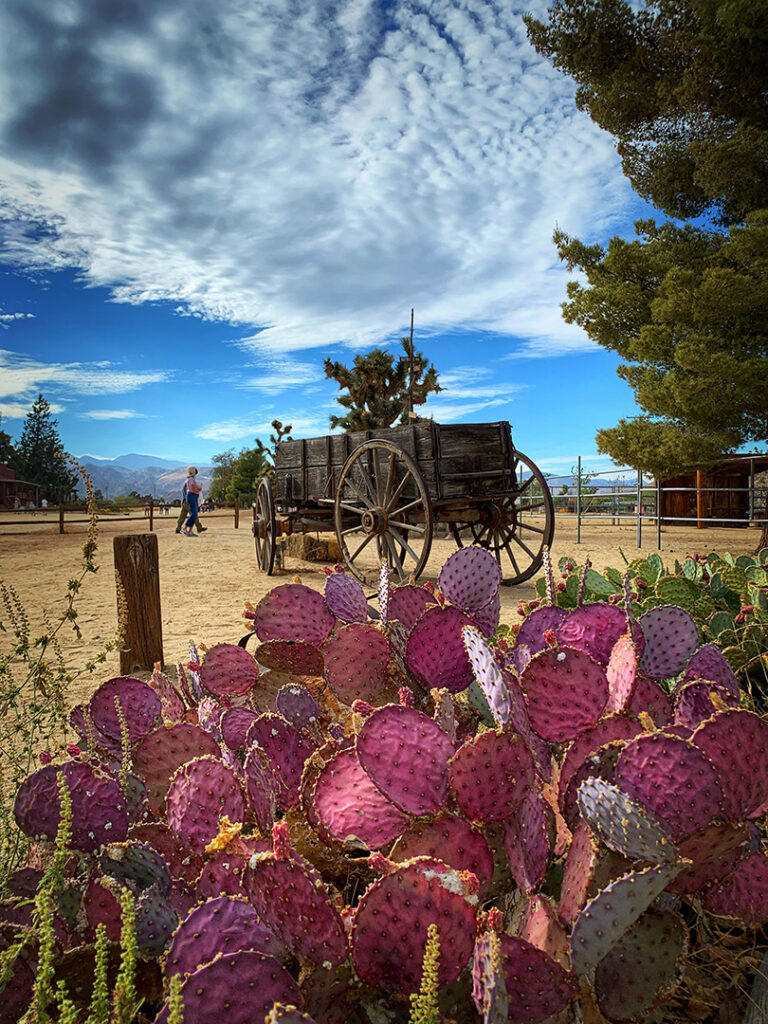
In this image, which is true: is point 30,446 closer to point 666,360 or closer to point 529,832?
point 666,360

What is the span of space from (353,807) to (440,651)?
0.27m

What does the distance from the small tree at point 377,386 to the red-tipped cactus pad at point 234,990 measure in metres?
24.9

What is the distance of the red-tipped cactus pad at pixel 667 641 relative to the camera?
1018mm

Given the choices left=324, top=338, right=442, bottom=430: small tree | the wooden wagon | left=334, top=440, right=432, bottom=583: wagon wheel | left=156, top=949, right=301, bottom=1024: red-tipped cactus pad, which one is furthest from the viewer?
left=324, top=338, right=442, bottom=430: small tree

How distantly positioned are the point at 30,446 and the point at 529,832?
221 ft

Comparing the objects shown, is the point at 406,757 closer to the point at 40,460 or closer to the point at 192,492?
the point at 192,492

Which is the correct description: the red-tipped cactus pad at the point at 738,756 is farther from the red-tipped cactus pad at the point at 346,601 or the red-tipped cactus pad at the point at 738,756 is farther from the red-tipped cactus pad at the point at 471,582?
the red-tipped cactus pad at the point at 346,601

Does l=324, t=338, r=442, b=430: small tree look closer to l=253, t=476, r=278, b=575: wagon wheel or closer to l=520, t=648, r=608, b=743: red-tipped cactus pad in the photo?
l=253, t=476, r=278, b=575: wagon wheel

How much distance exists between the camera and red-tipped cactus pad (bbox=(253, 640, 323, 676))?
1.05 m

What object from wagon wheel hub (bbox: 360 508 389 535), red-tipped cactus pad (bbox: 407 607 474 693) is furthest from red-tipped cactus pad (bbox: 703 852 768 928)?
wagon wheel hub (bbox: 360 508 389 535)

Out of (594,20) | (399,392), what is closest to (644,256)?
(594,20)

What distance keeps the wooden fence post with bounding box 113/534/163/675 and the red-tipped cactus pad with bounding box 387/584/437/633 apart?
2.97 metres

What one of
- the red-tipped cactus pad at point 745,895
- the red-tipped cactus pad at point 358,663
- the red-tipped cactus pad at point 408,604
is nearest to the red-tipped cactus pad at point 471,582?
the red-tipped cactus pad at point 408,604

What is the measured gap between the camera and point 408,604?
3.42 feet
